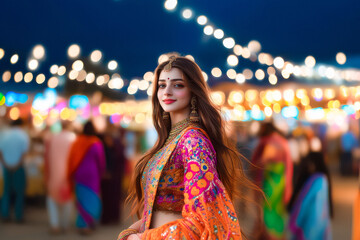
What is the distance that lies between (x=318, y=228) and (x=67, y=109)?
5.23 meters

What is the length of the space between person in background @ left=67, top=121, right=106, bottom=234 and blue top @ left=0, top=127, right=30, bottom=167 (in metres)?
0.84

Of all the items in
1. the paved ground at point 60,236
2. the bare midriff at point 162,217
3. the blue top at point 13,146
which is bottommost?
the paved ground at point 60,236

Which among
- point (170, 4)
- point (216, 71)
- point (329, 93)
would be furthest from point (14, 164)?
point (329, 93)

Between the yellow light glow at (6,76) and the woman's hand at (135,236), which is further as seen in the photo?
the yellow light glow at (6,76)

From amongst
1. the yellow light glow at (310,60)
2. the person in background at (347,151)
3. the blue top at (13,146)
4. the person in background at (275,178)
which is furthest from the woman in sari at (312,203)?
the person in background at (347,151)

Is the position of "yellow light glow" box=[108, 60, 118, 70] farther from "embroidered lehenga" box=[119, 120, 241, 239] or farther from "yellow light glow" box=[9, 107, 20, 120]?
"embroidered lehenga" box=[119, 120, 241, 239]

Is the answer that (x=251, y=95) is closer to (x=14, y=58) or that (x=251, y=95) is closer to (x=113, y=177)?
(x=113, y=177)

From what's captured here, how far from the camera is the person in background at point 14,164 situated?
18.4ft

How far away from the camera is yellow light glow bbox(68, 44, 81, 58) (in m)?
5.09

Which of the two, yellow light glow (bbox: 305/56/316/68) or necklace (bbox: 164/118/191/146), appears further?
yellow light glow (bbox: 305/56/316/68)

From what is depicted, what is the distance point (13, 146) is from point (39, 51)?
1587 millimetres

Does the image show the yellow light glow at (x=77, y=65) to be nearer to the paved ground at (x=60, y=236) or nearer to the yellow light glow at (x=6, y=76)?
the yellow light glow at (x=6, y=76)

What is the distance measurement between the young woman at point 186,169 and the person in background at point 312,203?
2639 mm

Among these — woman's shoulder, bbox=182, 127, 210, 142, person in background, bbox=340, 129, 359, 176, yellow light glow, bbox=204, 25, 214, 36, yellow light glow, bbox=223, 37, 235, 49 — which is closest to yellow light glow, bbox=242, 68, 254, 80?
yellow light glow, bbox=223, 37, 235, 49
